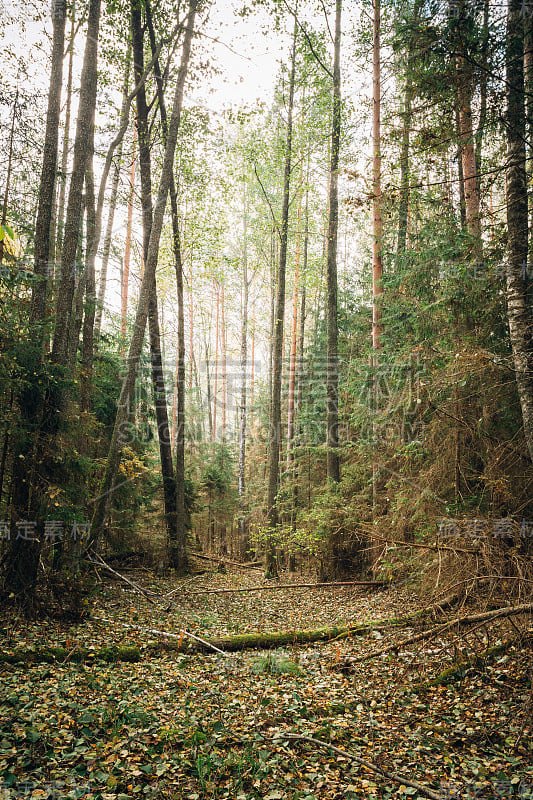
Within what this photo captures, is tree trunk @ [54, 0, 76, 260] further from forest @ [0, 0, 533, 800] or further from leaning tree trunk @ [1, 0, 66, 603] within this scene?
leaning tree trunk @ [1, 0, 66, 603]

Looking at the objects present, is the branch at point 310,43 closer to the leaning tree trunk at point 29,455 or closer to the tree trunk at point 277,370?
the tree trunk at point 277,370

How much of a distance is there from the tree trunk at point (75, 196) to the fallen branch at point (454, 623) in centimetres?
499

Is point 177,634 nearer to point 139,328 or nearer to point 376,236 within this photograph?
point 139,328

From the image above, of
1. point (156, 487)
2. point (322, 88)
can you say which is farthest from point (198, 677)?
point (322, 88)

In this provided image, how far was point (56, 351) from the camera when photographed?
6.42 meters

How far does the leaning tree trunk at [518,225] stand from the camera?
5.43 metres

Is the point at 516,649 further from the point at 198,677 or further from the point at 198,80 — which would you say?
the point at 198,80

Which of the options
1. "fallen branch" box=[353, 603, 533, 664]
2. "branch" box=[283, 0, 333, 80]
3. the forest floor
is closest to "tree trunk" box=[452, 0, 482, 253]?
"fallen branch" box=[353, 603, 533, 664]

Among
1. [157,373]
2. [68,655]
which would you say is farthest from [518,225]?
[157,373]

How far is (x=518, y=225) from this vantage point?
18.5 feet

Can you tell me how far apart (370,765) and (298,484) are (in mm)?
9842

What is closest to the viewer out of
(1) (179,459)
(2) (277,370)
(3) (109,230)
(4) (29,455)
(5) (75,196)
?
(4) (29,455)

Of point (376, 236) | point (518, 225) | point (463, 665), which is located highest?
point (376, 236)

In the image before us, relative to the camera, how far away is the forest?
3635 millimetres
